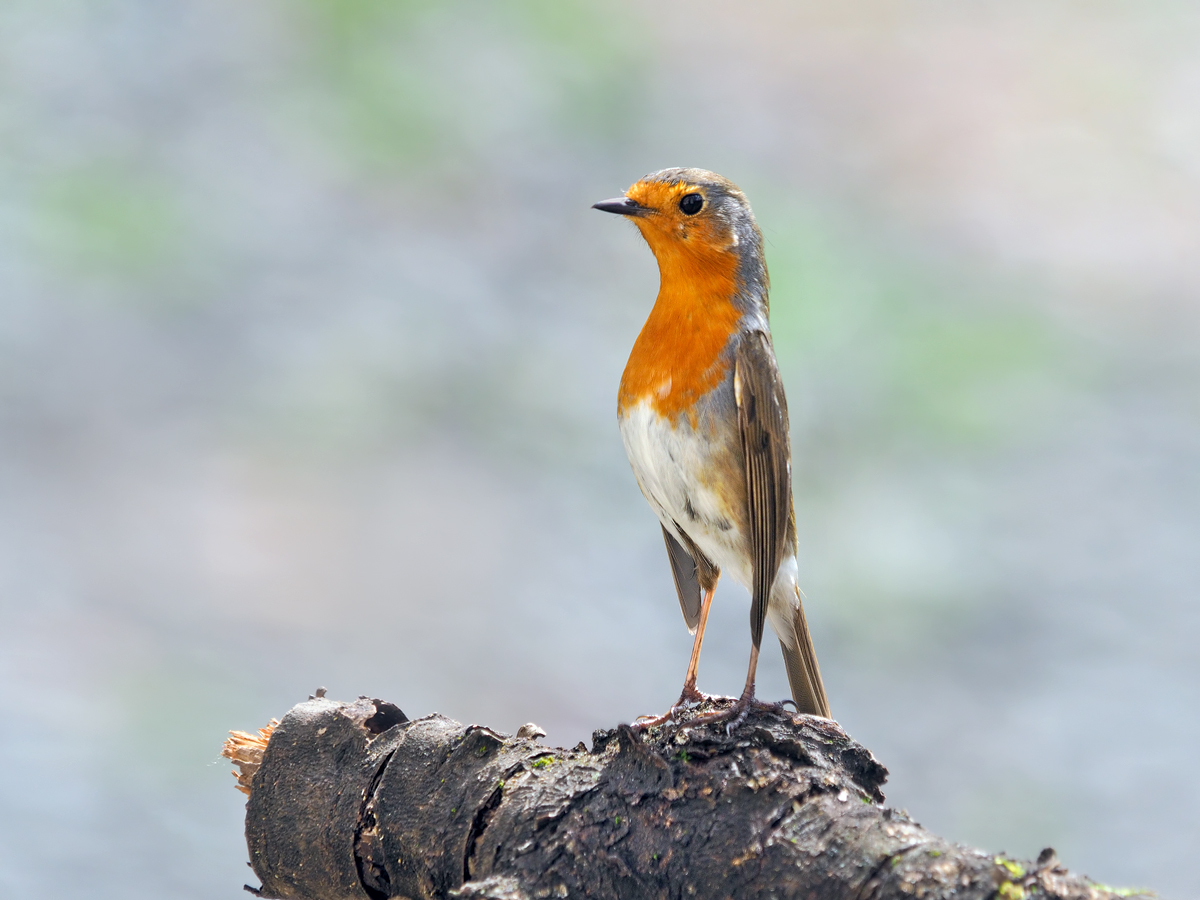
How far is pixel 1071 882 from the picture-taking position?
1.33 m

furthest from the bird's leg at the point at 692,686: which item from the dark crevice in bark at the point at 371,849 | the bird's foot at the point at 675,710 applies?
the dark crevice in bark at the point at 371,849

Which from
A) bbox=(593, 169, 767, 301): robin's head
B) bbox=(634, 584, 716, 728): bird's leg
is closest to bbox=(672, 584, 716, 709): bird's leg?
bbox=(634, 584, 716, 728): bird's leg

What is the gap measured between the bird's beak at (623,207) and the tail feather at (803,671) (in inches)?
39.6

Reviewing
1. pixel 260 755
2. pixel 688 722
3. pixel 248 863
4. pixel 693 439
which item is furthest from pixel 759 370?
pixel 248 863

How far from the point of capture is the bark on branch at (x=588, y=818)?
1.50 m

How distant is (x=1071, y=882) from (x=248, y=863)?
5.27 ft

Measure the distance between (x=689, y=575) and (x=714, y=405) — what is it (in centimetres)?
64

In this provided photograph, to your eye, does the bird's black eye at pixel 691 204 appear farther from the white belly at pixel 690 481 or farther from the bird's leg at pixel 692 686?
the bird's leg at pixel 692 686

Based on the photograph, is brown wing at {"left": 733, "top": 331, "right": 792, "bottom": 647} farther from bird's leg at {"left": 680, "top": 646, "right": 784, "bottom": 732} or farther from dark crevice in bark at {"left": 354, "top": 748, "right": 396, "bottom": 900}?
dark crevice in bark at {"left": 354, "top": 748, "right": 396, "bottom": 900}

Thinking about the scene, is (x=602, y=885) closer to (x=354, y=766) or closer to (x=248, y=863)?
(x=354, y=766)

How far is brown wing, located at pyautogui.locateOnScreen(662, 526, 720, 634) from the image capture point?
8.84 ft

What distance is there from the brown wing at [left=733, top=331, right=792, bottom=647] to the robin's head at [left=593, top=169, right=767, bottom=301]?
0.68 ft

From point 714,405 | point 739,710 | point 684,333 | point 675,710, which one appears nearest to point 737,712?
point 739,710

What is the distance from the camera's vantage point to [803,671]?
2.58 m
